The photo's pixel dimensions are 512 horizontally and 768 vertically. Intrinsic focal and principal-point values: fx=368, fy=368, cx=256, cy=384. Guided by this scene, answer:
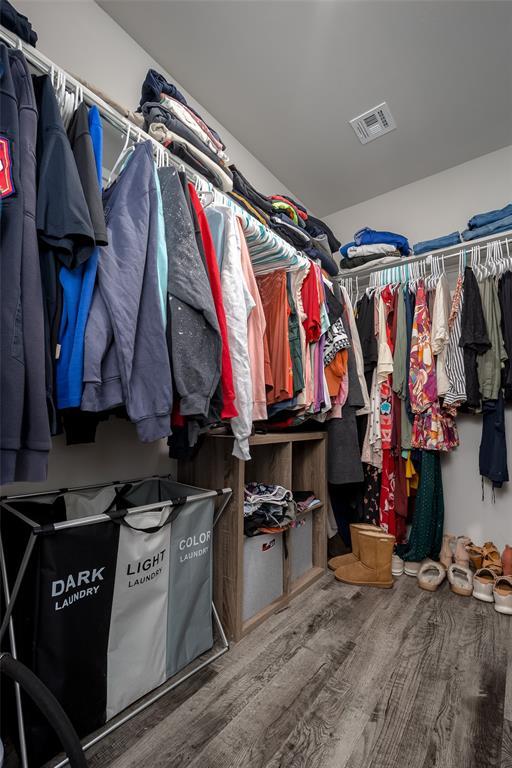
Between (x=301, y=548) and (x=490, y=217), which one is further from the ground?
(x=490, y=217)

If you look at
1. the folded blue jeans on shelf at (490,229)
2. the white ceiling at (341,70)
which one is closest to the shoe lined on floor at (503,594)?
the folded blue jeans on shelf at (490,229)

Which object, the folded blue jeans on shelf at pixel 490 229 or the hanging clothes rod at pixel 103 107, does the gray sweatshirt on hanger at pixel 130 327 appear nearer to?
the hanging clothes rod at pixel 103 107

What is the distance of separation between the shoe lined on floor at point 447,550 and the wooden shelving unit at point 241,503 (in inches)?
25.7

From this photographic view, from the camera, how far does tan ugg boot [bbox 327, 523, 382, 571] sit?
2043 millimetres

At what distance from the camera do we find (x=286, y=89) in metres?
1.92

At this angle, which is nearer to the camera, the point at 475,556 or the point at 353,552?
the point at 475,556

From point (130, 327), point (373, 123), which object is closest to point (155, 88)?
point (130, 327)

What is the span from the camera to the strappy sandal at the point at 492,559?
6.02 feet

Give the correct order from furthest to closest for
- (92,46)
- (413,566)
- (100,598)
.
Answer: (413,566), (92,46), (100,598)

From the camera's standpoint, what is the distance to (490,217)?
204 centimetres

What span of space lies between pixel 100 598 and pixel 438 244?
238 centimetres

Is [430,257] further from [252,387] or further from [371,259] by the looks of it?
[252,387]

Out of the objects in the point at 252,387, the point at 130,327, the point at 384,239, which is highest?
the point at 384,239

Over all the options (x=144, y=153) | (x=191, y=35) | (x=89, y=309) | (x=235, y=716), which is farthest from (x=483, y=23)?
(x=235, y=716)
